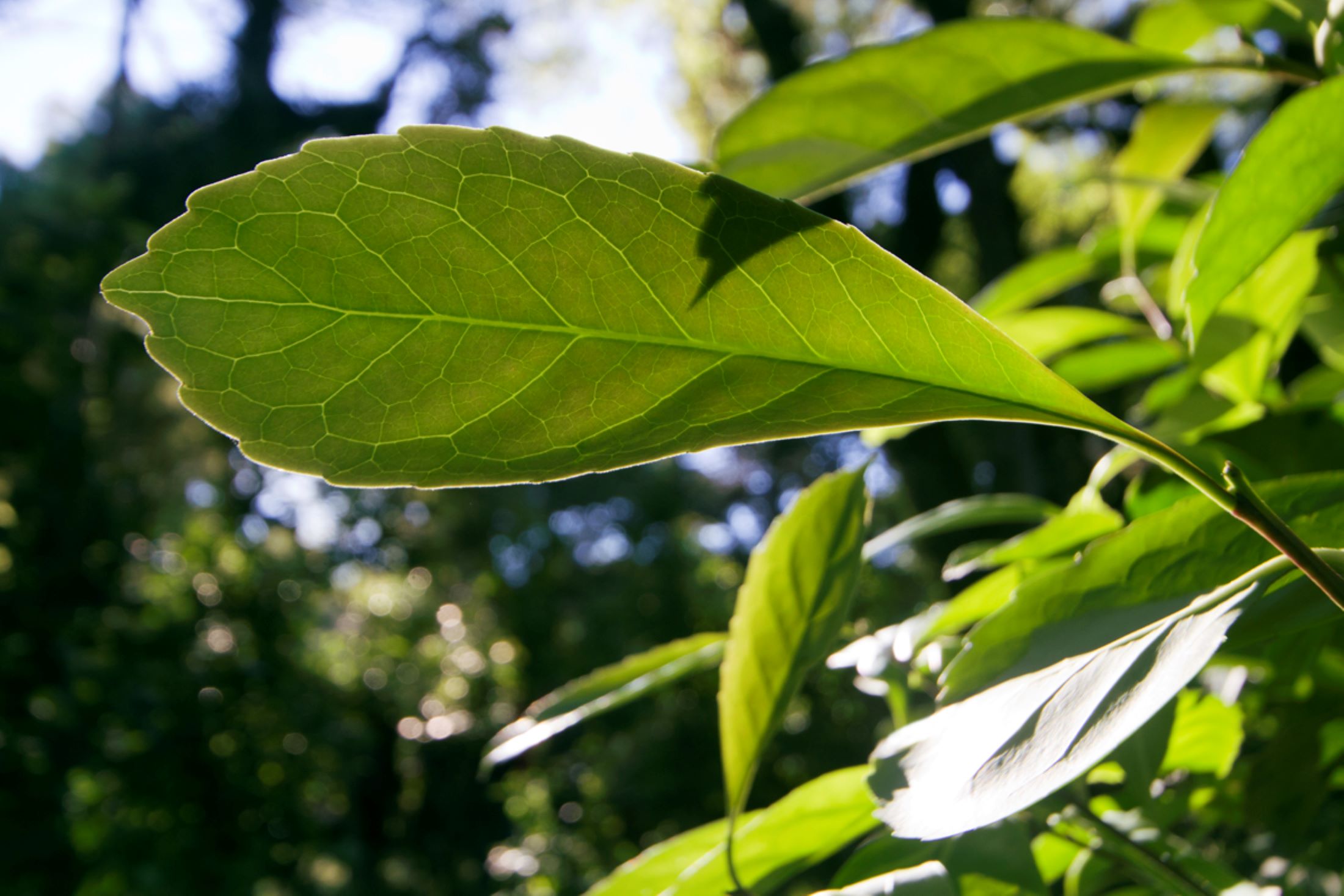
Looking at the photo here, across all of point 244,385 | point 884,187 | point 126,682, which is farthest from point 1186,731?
point 884,187

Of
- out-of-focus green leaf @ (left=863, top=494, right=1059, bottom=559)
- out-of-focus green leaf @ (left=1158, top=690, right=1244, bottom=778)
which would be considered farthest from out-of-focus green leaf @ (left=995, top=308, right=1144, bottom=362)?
out-of-focus green leaf @ (left=1158, top=690, right=1244, bottom=778)

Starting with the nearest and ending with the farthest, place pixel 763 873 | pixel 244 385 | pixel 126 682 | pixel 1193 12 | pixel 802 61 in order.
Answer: pixel 244 385 → pixel 763 873 → pixel 1193 12 → pixel 126 682 → pixel 802 61

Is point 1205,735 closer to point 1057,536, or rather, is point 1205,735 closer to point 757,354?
point 1057,536

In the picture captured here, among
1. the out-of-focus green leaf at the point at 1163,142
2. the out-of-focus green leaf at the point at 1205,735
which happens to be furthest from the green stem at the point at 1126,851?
the out-of-focus green leaf at the point at 1163,142

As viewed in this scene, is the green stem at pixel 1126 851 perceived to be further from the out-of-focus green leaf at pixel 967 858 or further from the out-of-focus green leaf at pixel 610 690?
the out-of-focus green leaf at pixel 610 690

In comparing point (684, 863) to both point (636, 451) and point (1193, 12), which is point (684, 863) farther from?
point (1193, 12)

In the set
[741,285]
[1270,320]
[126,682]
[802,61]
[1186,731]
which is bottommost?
[126,682]

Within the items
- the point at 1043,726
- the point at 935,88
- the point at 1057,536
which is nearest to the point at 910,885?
the point at 1043,726
